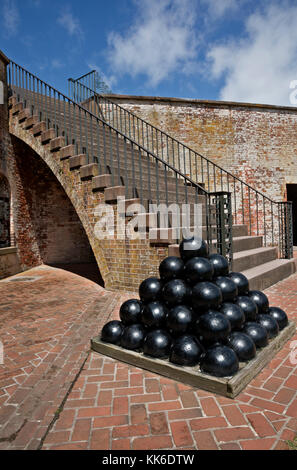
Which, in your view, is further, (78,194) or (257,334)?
(78,194)

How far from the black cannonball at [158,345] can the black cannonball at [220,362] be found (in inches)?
16.5

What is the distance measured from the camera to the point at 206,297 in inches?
110

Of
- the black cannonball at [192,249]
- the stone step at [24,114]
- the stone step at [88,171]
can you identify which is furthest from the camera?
the stone step at [24,114]

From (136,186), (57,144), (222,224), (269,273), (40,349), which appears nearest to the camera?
(40,349)

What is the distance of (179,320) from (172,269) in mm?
609

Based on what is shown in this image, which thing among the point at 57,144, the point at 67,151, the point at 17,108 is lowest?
the point at 67,151

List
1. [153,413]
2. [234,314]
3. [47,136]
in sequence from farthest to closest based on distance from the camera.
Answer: [47,136] < [234,314] < [153,413]

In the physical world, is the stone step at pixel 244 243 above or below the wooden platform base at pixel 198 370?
above

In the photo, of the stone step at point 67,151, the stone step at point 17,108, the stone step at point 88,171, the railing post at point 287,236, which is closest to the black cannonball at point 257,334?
the stone step at point 88,171

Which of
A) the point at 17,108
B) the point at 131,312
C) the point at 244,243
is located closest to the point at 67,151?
the point at 17,108

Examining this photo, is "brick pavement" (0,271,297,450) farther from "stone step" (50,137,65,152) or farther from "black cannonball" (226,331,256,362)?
"stone step" (50,137,65,152)

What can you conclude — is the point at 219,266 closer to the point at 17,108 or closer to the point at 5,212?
the point at 5,212

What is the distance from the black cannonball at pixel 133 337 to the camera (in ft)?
9.96

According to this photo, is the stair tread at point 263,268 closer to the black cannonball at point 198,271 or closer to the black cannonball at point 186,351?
the black cannonball at point 198,271
